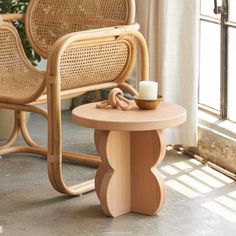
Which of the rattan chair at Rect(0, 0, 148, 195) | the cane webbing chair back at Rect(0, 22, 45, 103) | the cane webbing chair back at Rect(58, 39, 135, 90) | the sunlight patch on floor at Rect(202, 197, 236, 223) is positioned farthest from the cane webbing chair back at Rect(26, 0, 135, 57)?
the sunlight patch on floor at Rect(202, 197, 236, 223)

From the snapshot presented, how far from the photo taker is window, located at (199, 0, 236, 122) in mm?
3152

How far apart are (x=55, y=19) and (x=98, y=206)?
1111 millimetres

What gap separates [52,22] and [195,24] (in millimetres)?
727

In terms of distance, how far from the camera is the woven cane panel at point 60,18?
3291mm

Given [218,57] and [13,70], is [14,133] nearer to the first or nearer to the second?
[13,70]

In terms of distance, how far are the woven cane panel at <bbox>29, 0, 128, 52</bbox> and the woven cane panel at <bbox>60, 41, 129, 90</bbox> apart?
10.1 inches

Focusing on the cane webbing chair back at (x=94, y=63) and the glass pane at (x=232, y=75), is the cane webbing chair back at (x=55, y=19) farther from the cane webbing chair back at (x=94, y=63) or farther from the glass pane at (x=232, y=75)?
the glass pane at (x=232, y=75)

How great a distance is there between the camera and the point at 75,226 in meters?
2.50

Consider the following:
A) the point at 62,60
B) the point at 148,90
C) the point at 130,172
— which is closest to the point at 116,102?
the point at 148,90

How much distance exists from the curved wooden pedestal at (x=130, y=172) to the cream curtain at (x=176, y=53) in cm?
67

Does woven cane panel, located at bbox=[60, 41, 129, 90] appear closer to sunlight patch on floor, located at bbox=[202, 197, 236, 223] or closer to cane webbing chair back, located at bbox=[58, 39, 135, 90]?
cane webbing chair back, located at bbox=[58, 39, 135, 90]

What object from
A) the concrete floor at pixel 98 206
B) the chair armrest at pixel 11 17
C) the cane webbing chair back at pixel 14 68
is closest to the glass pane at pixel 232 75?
the concrete floor at pixel 98 206

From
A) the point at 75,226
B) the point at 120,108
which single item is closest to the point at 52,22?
the point at 120,108

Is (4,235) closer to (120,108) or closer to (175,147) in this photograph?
(120,108)
